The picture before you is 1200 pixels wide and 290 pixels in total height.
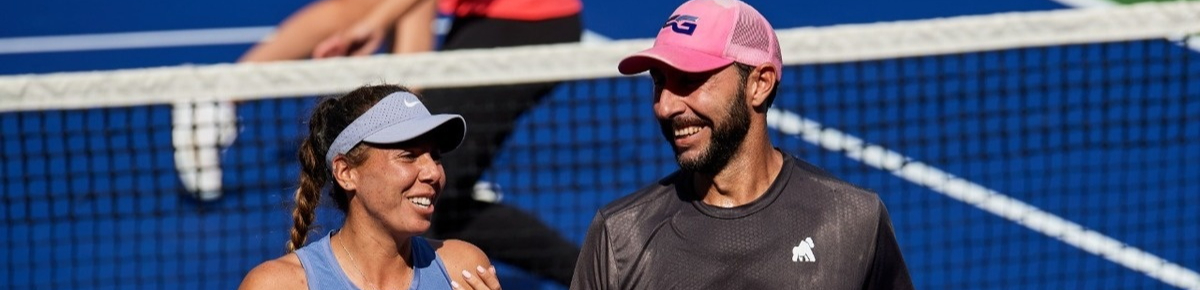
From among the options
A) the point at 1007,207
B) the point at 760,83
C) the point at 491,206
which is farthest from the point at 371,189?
the point at 1007,207

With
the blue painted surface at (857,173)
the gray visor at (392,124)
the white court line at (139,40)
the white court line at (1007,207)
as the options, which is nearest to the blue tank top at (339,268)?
the gray visor at (392,124)

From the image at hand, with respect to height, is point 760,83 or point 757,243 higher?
point 760,83

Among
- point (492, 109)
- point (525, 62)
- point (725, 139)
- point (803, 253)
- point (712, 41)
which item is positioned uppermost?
point (712, 41)

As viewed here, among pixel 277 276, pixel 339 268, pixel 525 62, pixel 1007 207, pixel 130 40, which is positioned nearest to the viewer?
pixel 277 276

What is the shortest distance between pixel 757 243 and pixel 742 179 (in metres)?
0.15

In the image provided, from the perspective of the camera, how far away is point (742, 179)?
388cm

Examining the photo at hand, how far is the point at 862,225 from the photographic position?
3.88m

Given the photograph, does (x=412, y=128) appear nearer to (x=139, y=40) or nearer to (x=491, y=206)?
(x=491, y=206)

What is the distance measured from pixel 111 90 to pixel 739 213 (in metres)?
A: 3.27

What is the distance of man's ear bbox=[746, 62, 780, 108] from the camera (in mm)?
3822

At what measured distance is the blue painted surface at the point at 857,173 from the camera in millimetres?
7953

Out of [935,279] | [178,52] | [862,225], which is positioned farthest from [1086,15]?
[178,52]

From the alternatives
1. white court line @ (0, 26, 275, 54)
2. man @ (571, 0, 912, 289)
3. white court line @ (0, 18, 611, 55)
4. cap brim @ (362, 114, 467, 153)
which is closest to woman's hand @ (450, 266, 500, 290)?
man @ (571, 0, 912, 289)

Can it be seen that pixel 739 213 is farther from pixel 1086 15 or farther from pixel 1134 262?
pixel 1134 262
